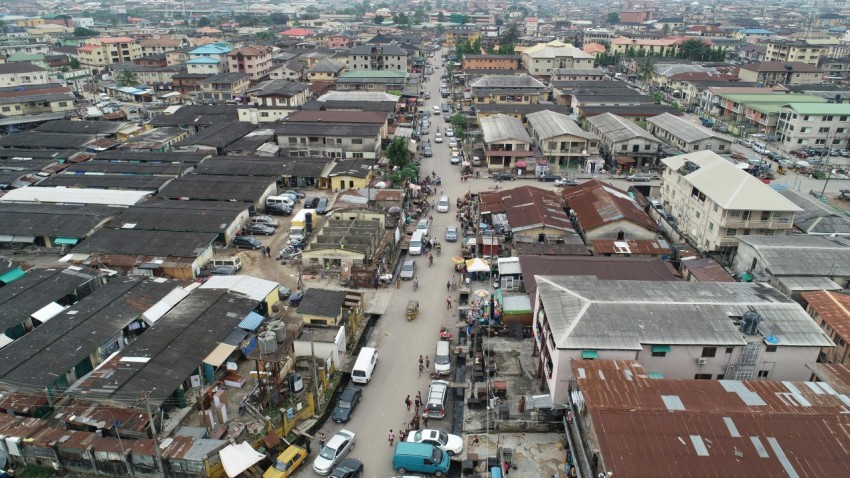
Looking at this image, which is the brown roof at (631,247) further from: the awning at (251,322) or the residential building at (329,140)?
the residential building at (329,140)

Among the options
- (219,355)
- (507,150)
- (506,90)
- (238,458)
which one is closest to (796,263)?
(507,150)

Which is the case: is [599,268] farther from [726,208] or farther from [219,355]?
[219,355]

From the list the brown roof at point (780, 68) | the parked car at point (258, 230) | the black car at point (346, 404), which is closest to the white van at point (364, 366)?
the black car at point (346, 404)

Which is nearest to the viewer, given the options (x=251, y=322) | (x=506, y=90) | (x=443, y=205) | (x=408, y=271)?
(x=251, y=322)

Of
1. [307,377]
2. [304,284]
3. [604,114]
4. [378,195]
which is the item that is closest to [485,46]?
[604,114]

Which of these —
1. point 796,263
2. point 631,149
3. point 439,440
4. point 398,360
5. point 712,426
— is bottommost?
point 398,360

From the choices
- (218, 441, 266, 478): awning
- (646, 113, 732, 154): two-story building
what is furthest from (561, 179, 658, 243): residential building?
(218, 441, 266, 478): awning

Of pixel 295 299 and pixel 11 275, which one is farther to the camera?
pixel 11 275
